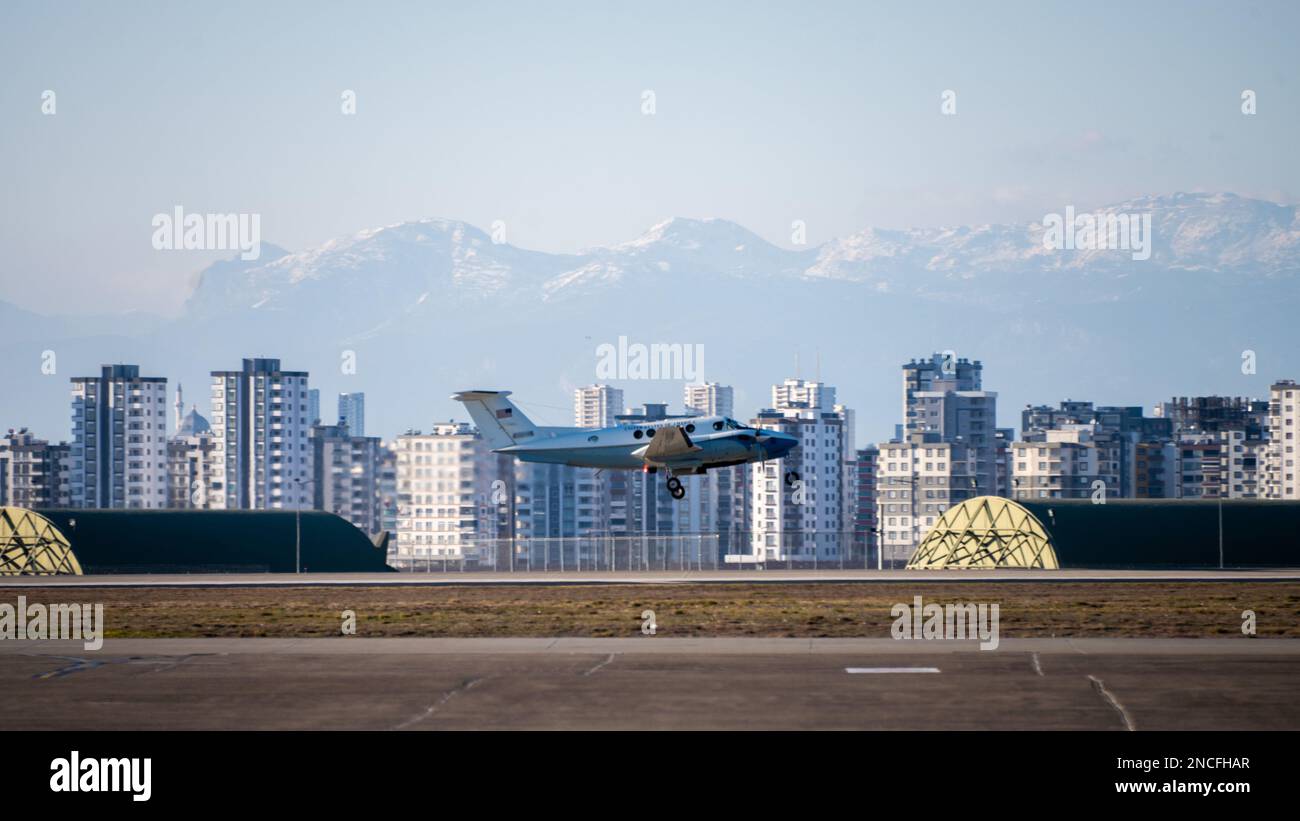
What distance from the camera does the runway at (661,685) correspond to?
21.4 m

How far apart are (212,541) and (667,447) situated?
4887 centimetres

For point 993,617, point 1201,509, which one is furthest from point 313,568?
point 993,617

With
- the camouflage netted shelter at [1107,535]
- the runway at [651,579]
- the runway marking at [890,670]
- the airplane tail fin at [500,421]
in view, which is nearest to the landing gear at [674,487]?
the runway at [651,579]

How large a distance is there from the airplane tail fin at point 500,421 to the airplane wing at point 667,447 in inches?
276

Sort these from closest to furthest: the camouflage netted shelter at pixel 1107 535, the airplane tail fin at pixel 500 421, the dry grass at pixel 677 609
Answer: the dry grass at pixel 677 609 → the airplane tail fin at pixel 500 421 → the camouflage netted shelter at pixel 1107 535

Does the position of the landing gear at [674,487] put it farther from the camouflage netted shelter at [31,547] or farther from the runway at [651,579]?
the camouflage netted shelter at [31,547]

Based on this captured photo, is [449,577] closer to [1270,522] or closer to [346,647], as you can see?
[346,647]

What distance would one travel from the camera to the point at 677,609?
153ft

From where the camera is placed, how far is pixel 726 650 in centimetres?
3084

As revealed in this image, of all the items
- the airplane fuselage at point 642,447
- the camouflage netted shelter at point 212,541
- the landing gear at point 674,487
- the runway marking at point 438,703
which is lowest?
the camouflage netted shelter at point 212,541
